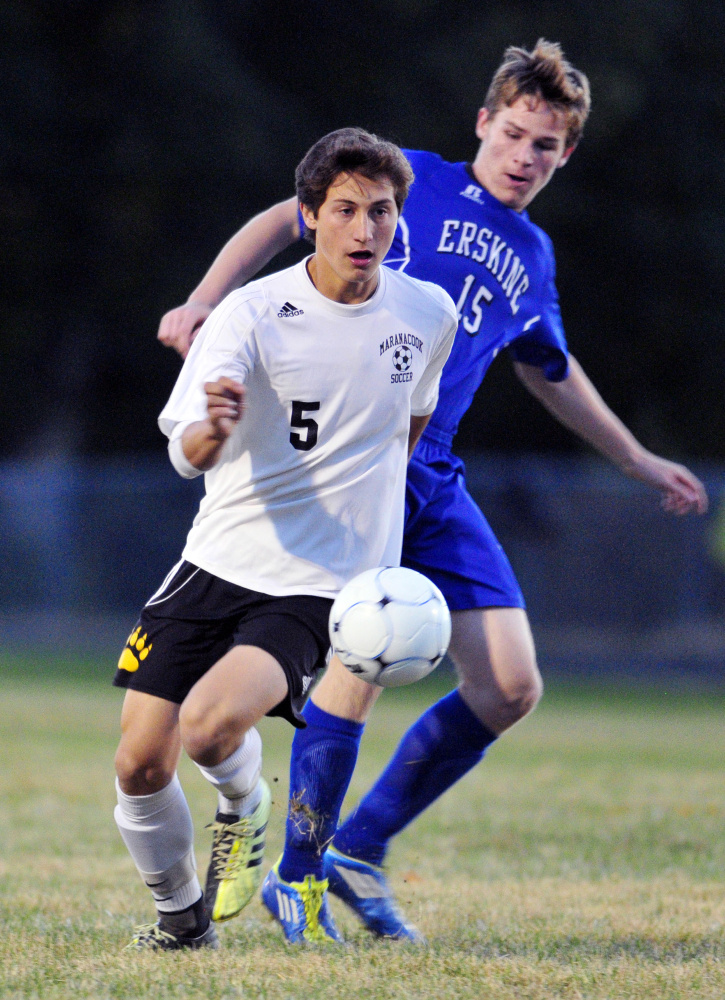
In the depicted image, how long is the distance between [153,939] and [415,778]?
1009 mm

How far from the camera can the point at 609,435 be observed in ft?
16.2

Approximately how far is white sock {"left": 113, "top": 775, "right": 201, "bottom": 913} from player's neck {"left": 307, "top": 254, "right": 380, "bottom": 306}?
1376 mm

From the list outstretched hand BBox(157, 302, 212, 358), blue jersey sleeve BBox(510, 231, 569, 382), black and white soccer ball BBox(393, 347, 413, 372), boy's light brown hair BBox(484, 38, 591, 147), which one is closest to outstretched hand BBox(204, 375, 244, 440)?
outstretched hand BBox(157, 302, 212, 358)

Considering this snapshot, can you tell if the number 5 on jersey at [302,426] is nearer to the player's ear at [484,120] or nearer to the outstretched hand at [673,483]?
the player's ear at [484,120]

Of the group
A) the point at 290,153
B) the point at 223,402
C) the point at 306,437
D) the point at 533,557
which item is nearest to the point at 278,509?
the point at 306,437

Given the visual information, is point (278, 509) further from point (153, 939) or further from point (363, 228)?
point (153, 939)

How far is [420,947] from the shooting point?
→ 12.8 ft

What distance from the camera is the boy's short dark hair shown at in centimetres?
372

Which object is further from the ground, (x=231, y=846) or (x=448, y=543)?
(x=448, y=543)

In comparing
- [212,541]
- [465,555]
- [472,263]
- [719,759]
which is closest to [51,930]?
[212,541]

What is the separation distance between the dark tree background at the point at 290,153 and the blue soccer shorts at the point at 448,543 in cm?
1497

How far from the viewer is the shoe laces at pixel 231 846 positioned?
3.95m

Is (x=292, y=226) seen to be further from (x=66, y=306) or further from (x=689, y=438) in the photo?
(x=689, y=438)

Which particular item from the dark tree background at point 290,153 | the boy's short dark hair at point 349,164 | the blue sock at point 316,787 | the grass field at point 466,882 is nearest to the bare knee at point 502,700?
the blue sock at point 316,787
